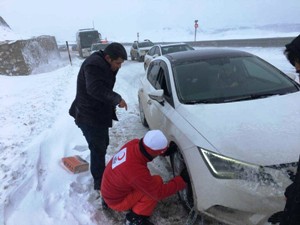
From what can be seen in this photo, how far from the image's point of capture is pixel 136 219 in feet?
9.82

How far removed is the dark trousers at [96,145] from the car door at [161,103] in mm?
715

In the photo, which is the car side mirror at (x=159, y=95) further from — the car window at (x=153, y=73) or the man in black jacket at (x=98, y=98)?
the car window at (x=153, y=73)

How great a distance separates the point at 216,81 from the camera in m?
3.78

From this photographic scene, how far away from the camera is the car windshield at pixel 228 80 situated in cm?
350

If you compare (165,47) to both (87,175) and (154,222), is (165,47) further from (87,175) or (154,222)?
(154,222)

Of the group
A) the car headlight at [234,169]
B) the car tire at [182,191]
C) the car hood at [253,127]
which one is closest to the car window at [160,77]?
the car hood at [253,127]

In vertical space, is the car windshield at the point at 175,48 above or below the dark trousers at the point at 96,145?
below

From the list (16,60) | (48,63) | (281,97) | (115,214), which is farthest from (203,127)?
(48,63)

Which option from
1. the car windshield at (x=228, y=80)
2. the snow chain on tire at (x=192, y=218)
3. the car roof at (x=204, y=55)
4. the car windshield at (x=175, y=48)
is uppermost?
the car roof at (x=204, y=55)

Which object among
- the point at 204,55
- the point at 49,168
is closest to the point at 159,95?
the point at 204,55

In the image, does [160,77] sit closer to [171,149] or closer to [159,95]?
[159,95]

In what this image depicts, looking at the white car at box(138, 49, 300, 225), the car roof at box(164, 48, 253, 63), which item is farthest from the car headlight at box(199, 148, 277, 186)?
Answer: the car roof at box(164, 48, 253, 63)

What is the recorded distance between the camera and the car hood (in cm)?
246

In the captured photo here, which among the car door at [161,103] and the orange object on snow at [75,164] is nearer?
the car door at [161,103]
